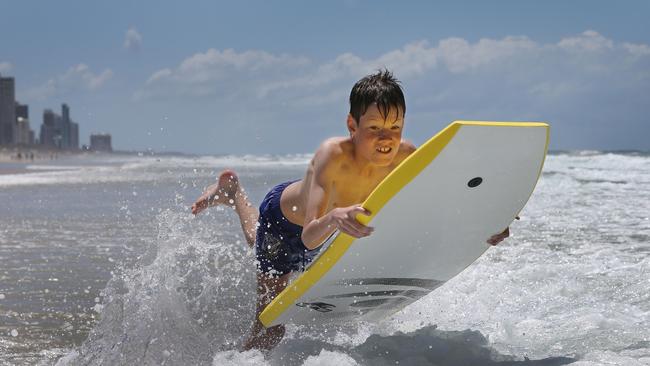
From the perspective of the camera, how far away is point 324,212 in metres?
2.98

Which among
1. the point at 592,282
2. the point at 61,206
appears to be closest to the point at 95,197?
the point at 61,206

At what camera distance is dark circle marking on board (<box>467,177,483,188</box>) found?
273cm

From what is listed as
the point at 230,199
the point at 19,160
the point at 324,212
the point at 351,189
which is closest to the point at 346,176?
the point at 351,189

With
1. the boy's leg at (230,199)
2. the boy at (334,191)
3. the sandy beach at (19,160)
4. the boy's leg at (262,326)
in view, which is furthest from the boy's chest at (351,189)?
the sandy beach at (19,160)

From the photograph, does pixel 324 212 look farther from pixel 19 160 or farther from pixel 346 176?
pixel 19 160

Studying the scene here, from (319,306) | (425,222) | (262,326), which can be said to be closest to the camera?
(425,222)

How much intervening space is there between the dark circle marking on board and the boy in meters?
0.40

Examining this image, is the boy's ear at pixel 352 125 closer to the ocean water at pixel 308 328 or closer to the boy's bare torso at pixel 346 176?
the boy's bare torso at pixel 346 176

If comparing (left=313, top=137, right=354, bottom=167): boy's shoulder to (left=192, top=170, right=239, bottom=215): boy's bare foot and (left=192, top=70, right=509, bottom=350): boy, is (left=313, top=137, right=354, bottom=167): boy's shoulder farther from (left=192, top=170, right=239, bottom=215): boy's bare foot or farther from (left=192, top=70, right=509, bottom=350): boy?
(left=192, top=170, right=239, bottom=215): boy's bare foot

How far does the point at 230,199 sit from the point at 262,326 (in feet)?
3.80

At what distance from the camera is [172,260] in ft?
12.5

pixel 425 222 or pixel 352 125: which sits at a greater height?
pixel 352 125

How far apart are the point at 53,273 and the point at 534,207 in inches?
258

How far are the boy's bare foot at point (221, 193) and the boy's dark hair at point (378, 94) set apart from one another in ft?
5.11
